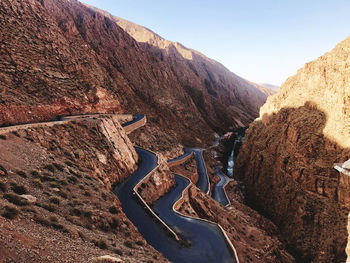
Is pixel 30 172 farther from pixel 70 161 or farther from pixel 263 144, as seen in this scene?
pixel 263 144

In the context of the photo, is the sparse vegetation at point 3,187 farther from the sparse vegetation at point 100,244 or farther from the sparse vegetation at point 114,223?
the sparse vegetation at point 114,223

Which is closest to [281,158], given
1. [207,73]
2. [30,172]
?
[30,172]

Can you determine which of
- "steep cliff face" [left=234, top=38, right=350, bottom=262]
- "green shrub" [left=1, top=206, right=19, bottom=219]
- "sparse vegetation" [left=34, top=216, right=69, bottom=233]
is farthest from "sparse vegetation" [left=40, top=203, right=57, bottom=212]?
"steep cliff face" [left=234, top=38, right=350, bottom=262]

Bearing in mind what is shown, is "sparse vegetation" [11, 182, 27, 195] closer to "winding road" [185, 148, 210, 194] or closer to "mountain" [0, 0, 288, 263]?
"mountain" [0, 0, 288, 263]

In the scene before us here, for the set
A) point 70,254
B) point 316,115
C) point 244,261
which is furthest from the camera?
point 316,115

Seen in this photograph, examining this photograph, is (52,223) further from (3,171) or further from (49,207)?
(3,171)

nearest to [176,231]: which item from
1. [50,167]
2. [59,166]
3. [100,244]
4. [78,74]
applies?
[100,244]
